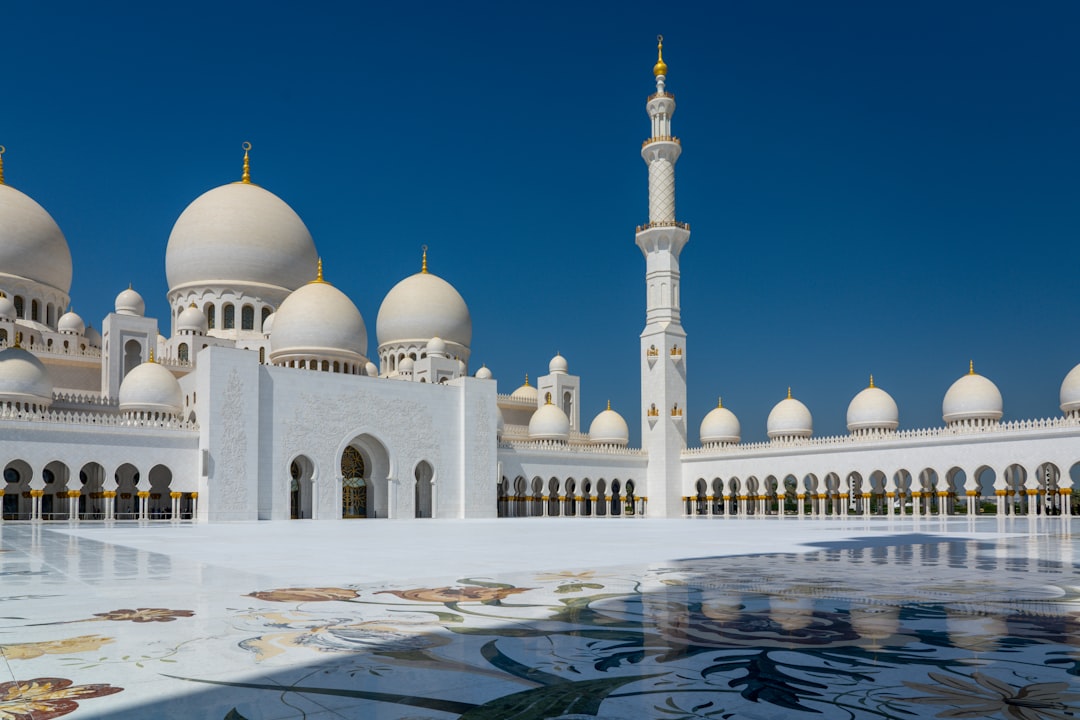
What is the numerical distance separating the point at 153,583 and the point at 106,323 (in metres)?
28.8

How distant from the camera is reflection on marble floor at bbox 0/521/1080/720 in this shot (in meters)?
3.01

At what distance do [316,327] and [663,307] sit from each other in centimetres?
1433

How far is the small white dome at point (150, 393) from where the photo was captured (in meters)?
29.0

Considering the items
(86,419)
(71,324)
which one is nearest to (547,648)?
(86,419)

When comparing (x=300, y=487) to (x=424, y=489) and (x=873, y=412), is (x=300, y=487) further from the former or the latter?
(x=873, y=412)

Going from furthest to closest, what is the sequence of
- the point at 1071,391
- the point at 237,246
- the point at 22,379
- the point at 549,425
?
the point at 549,425 < the point at 237,246 < the point at 1071,391 < the point at 22,379

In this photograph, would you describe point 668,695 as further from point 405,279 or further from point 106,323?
point 405,279

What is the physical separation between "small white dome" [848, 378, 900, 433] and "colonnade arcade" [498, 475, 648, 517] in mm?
9851

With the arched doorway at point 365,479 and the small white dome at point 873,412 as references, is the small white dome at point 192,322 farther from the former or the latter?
the small white dome at point 873,412

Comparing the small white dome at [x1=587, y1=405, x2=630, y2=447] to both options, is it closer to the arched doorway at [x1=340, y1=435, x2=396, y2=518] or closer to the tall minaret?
the tall minaret

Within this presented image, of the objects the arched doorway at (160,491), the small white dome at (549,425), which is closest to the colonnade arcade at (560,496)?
the small white dome at (549,425)

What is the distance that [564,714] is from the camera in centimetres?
288

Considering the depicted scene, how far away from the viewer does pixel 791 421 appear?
1526 inches

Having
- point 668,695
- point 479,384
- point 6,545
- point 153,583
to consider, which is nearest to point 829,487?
point 479,384
